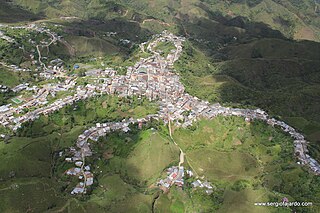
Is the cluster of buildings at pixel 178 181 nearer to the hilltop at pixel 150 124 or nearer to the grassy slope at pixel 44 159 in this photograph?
the hilltop at pixel 150 124

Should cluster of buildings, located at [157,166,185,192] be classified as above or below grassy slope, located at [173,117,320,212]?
below

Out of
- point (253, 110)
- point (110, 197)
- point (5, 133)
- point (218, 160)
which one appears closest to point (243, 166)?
point (218, 160)

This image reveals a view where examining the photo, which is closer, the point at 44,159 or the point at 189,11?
the point at 44,159

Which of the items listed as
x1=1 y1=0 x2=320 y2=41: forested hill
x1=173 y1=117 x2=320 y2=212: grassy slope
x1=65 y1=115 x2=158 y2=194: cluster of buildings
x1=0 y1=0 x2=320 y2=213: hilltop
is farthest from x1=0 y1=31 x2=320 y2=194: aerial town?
x1=1 y1=0 x2=320 y2=41: forested hill

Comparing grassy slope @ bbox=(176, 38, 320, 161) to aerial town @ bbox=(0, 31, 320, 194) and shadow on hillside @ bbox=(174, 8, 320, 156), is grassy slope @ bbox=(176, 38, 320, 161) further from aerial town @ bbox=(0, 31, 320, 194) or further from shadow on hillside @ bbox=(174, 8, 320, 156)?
aerial town @ bbox=(0, 31, 320, 194)

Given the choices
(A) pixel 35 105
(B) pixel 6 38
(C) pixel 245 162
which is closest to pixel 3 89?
(A) pixel 35 105

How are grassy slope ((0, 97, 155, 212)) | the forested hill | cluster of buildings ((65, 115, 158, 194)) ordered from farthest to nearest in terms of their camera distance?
the forested hill → cluster of buildings ((65, 115, 158, 194)) → grassy slope ((0, 97, 155, 212))

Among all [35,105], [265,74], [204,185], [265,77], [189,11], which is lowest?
[35,105]

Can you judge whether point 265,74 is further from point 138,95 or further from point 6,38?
point 6,38

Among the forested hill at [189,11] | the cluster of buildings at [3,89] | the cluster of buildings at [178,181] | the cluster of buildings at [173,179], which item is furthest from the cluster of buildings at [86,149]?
the forested hill at [189,11]
